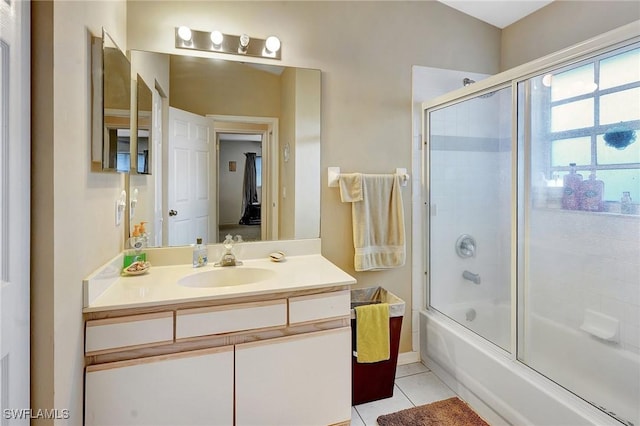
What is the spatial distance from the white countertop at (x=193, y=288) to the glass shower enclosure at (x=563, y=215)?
1147 millimetres

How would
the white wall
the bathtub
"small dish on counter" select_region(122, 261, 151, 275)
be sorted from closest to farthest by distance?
the bathtub → "small dish on counter" select_region(122, 261, 151, 275) → the white wall

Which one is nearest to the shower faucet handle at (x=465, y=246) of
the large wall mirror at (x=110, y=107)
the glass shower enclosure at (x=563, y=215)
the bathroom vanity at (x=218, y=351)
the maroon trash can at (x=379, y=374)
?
the glass shower enclosure at (x=563, y=215)

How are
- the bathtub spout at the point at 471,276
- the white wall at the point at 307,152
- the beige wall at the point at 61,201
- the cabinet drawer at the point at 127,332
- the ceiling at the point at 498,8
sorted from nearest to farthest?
the beige wall at the point at 61,201, the cabinet drawer at the point at 127,332, the white wall at the point at 307,152, the ceiling at the point at 498,8, the bathtub spout at the point at 471,276

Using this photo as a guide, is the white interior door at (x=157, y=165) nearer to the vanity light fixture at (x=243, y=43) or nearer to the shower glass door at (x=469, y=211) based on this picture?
the vanity light fixture at (x=243, y=43)

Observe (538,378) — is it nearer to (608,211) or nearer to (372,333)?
(372,333)

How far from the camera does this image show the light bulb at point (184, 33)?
1.81 metres

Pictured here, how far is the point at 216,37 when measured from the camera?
1.87 meters

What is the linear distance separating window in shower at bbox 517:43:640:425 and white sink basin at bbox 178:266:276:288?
4.88 ft

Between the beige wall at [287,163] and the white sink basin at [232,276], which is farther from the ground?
the beige wall at [287,163]

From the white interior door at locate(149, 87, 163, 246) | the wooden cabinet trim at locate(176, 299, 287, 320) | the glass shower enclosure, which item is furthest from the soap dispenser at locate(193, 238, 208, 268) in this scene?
the glass shower enclosure

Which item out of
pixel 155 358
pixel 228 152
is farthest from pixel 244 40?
pixel 155 358

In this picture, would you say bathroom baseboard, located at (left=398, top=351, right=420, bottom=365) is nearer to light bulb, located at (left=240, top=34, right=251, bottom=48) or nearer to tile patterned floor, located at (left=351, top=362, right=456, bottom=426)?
tile patterned floor, located at (left=351, top=362, right=456, bottom=426)

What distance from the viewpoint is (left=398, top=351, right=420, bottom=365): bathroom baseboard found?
2.35 m

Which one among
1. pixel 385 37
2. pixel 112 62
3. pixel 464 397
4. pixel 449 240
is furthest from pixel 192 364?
pixel 385 37
